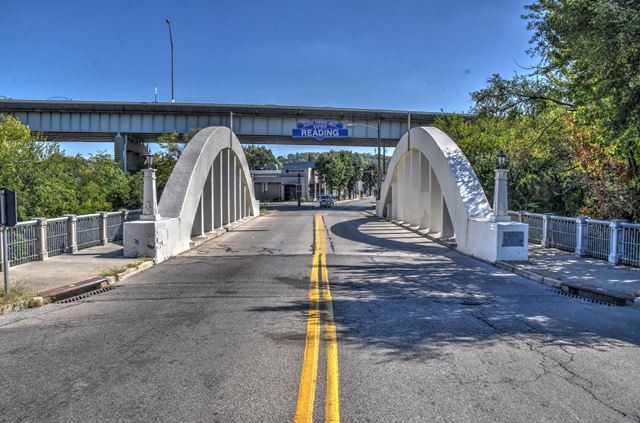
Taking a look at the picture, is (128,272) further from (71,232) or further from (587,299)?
(587,299)

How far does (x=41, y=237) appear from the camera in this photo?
12898mm

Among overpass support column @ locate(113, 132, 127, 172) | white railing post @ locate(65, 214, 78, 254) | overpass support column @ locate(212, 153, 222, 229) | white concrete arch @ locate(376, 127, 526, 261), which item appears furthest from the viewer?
overpass support column @ locate(113, 132, 127, 172)

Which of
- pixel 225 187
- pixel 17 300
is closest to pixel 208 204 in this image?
pixel 225 187

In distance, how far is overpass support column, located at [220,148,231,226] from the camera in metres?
26.1

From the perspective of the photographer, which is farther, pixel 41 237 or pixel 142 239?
pixel 142 239

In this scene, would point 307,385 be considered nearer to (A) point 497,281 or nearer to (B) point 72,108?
(A) point 497,281

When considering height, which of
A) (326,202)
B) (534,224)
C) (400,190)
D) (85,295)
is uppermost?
(400,190)

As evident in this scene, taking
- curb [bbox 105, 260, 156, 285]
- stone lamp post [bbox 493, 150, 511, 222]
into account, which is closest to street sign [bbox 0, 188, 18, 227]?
curb [bbox 105, 260, 156, 285]

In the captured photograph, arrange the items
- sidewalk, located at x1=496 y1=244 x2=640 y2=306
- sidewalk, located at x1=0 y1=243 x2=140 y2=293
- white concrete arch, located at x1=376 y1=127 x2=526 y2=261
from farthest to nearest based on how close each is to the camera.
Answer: white concrete arch, located at x1=376 y1=127 x2=526 y2=261 < sidewalk, located at x1=0 y1=243 x2=140 y2=293 < sidewalk, located at x1=496 y1=244 x2=640 y2=306

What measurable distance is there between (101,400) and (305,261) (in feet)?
32.0

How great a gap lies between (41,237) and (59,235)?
1.24m

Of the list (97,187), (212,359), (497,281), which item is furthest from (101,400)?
(97,187)

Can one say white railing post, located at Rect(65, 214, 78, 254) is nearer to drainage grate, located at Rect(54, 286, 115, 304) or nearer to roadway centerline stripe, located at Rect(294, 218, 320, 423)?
drainage grate, located at Rect(54, 286, 115, 304)

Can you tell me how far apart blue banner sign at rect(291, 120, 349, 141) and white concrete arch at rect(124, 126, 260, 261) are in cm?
1463
